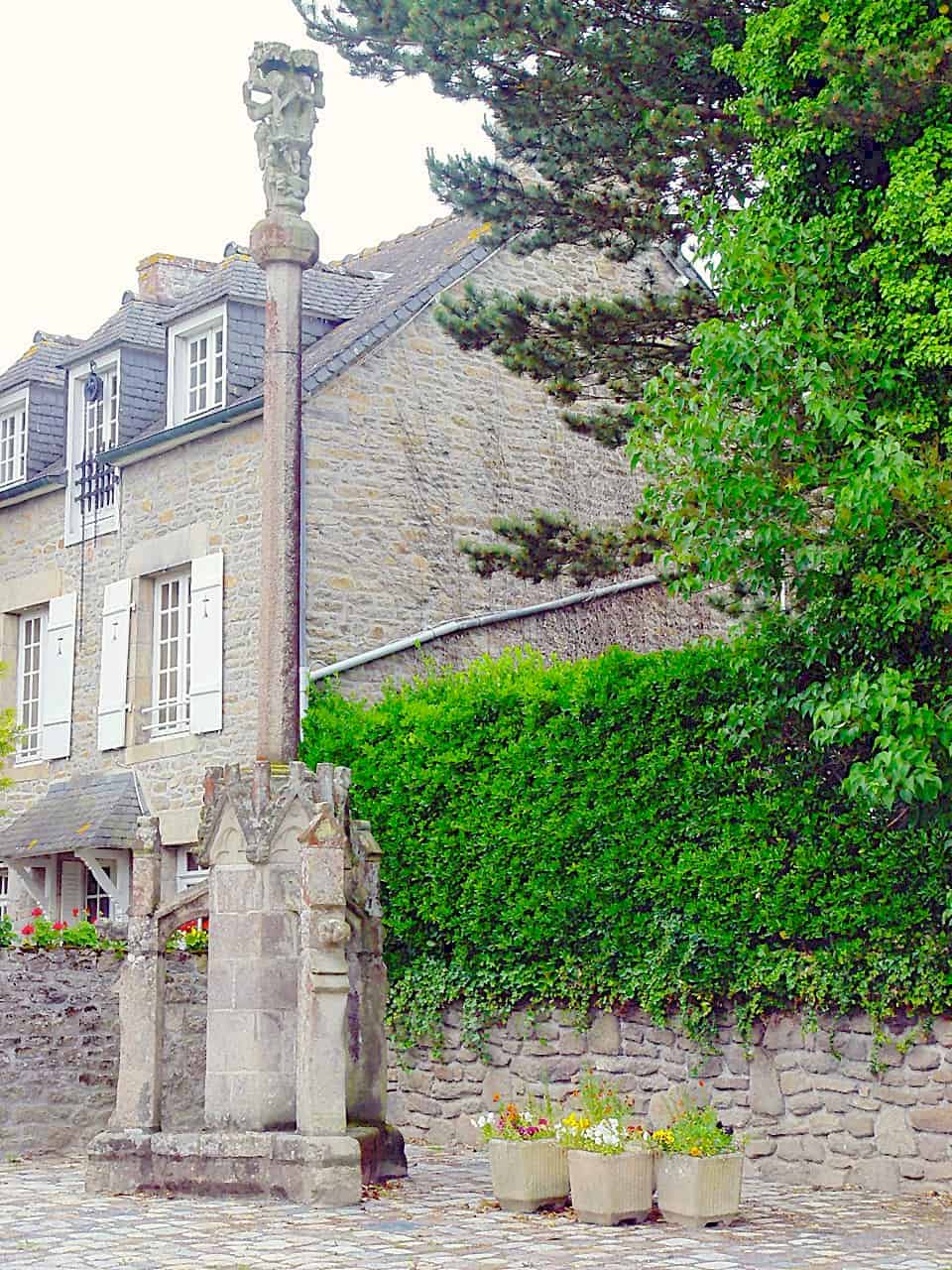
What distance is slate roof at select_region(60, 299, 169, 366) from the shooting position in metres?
19.4

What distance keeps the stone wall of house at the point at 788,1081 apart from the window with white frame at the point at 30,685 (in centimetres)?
815

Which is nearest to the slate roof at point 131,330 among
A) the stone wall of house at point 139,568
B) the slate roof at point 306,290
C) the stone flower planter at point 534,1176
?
the slate roof at point 306,290

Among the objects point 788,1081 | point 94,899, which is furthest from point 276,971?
point 94,899

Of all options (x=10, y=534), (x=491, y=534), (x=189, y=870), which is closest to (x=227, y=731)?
(x=189, y=870)

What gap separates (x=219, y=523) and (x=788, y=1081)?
855cm

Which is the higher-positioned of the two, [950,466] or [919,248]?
[919,248]

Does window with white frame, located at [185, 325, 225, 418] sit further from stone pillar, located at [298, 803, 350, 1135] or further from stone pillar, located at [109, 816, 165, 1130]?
stone pillar, located at [298, 803, 350, 1135]

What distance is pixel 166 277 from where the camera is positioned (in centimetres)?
2198

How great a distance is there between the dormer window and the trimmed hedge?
504 centimetres

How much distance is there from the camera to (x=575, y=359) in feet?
43.3

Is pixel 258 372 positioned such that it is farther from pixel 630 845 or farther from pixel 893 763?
pixel 893 763

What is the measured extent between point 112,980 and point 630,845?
14.7 ft

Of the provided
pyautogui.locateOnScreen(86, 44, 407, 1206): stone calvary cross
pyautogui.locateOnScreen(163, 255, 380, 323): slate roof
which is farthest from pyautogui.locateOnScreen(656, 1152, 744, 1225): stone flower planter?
pyautogui.locateOnScreen(163, 255, 380, 323): slate roof

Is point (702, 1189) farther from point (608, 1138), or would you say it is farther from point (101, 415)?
point (101, 415)
